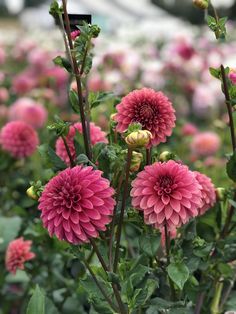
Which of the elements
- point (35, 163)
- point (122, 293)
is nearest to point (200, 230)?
point (122, 293)

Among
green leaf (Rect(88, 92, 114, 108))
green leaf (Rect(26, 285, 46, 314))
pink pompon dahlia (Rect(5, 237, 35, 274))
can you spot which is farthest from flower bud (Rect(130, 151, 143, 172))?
pink pompon dahlia (Rect(5, 237, 35, 274))

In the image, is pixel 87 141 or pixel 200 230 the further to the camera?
pixel 200 230

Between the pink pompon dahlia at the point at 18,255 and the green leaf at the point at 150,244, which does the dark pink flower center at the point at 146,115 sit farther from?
the pink pompon dahlia at the point at 18,255

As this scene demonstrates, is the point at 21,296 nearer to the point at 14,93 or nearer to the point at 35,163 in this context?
the point at 35,163

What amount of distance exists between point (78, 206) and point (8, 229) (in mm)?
857

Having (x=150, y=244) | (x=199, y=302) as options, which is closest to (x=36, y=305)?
(x=150, y=244)

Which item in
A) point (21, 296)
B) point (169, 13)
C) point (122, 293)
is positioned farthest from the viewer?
point (169, 13)

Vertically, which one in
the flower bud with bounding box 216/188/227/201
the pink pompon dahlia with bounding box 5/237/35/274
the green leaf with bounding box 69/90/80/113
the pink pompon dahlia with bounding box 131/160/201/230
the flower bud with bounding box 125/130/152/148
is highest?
the green leaf with bounding box 69/90/80/113

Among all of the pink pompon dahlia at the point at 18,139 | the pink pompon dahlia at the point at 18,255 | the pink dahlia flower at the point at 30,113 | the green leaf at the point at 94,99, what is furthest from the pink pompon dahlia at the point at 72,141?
the pink dahlia flower at the point at 30,113

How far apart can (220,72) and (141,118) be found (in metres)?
0.16

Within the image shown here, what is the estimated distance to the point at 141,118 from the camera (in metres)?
0.98

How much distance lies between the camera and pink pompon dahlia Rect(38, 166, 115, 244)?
0.89m

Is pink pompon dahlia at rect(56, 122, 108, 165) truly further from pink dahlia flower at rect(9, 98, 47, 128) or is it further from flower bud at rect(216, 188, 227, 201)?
pink dahlia flower at rect(9, 98, 47, 128)

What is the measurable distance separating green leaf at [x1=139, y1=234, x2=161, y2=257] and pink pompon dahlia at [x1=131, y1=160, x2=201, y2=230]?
97 mm
